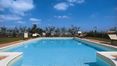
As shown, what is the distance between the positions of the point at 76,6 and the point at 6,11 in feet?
32.4

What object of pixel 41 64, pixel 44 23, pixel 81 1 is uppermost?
pixel 81 1

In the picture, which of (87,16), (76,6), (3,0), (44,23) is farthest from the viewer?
(44,23)

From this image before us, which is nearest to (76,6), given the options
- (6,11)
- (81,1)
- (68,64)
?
(81,1)

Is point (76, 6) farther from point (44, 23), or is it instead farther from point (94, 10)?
point (44, 23)

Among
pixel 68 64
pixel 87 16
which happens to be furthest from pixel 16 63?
pixel 87 16

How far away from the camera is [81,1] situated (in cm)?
2691

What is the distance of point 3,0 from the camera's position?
2141cm

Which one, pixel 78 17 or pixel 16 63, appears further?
pixel 78 17

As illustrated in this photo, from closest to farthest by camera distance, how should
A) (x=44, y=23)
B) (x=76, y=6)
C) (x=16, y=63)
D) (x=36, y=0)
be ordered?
(x=16, y=63) → (x=36, y=0) → (x=76, y=6) → (x=44, y=23)

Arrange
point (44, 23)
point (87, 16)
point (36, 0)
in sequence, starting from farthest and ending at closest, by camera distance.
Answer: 1. point (44, 23)
2. point (87, 16)
3. point (36, 0)

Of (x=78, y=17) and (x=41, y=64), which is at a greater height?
(x=78, y=17)

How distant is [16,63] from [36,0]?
19653 millimetres

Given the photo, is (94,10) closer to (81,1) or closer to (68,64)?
(81,1)

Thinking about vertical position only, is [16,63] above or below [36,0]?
below
